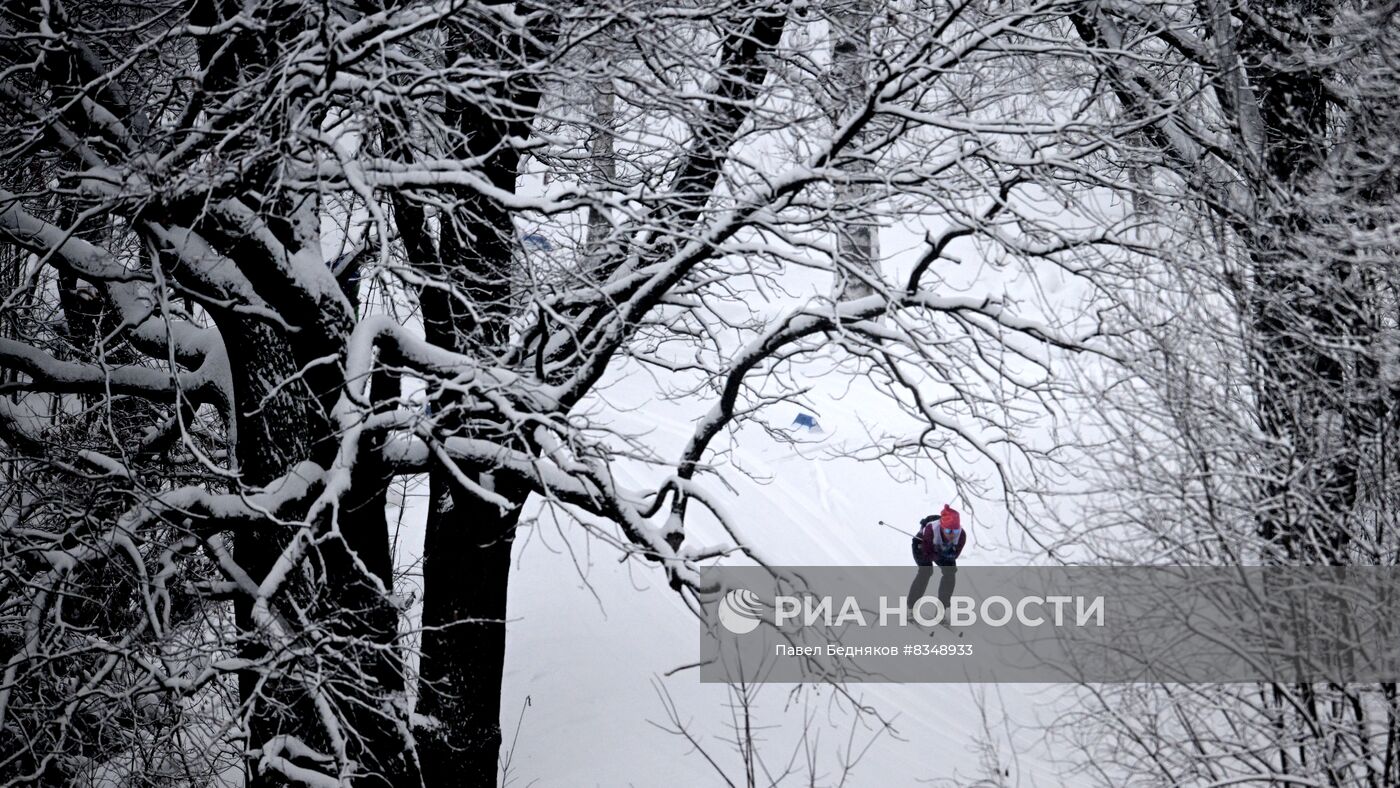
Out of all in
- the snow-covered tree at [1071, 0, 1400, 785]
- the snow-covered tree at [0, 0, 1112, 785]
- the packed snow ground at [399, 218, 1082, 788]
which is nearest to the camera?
the snow-covered tree at [0, 0, 1112, 785]

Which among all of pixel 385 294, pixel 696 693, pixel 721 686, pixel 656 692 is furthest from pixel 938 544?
pixel 385 294

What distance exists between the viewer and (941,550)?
11.0 metres

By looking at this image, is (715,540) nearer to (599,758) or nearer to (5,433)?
(599,758)

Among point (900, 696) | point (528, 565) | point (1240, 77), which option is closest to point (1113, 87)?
point (1240, 77)

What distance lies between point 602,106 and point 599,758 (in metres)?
5.46

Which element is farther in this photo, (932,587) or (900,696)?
(932,587)

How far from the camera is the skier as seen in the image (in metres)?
10.8

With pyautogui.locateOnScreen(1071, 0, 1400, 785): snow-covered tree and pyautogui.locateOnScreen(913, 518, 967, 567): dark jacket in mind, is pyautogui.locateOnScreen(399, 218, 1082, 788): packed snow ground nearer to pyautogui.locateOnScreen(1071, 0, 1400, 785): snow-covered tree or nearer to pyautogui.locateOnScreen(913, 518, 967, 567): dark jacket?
pyautogui.locateOnScreen(913, 518, 967, 567): dark jacket

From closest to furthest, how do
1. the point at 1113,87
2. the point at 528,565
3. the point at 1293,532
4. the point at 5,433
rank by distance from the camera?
the point at 1293,532, the point at 5,433, the point at 1113,87, the point at 528,565

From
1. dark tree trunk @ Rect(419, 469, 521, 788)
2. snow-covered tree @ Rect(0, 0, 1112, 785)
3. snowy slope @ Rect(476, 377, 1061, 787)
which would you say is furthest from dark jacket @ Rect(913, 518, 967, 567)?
dark tree trunk @ Rect(419, 469, 521, 788)

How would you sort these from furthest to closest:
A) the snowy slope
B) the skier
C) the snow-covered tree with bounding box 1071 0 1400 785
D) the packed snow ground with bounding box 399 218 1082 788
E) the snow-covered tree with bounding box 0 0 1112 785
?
the skier
the snowy slope
the packed snow ground with bounding box 399 218 1082 788
the snow-covered tree with bounding box 1071 0 1400 785
the snow-covered tree with bounding box 0 0 1112 785

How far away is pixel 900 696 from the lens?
11.2 m

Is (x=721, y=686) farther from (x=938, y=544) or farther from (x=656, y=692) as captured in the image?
(x=938, y=544)

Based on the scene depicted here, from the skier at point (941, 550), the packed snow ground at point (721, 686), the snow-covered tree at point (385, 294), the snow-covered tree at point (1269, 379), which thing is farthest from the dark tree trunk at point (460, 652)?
the skier at point (941, 550)
